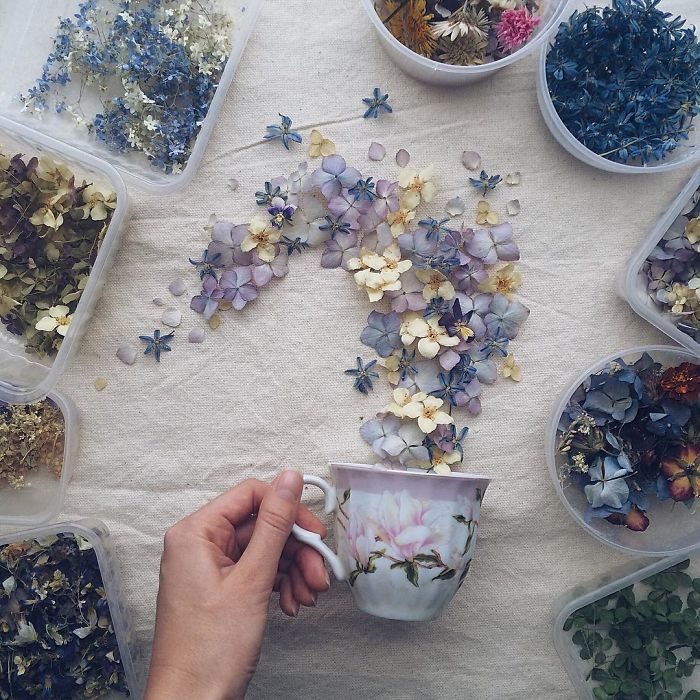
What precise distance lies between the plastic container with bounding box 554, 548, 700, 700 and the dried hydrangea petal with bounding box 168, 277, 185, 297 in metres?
0.61

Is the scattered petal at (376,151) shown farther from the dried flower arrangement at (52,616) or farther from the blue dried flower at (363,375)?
the dried flower arrangement at (52,616)

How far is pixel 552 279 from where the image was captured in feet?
2.78

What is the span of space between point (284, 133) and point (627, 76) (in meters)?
0.41

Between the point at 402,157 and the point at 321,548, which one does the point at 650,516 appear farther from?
the point at 402,157

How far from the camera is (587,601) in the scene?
814mm

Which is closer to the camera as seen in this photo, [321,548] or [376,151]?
[321,548]

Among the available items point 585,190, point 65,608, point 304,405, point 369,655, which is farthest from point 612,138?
point 65,608

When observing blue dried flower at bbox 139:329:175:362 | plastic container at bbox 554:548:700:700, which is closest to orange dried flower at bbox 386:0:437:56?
blue dried flower at bbox 139:329:175:362

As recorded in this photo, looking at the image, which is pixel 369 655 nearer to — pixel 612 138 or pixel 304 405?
pixel 304 405

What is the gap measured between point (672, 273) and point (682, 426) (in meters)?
0.18

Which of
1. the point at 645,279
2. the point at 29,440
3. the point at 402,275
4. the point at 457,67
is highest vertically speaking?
the point at 457,67

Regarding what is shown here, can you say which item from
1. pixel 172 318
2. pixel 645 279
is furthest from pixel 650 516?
pixel 172 318

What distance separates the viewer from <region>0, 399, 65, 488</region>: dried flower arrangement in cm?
80

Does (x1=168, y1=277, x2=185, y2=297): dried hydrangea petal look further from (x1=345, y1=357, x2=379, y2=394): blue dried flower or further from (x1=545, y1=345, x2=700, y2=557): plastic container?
(x1=545, y1=345, x2=700, y2=557): plastic container
